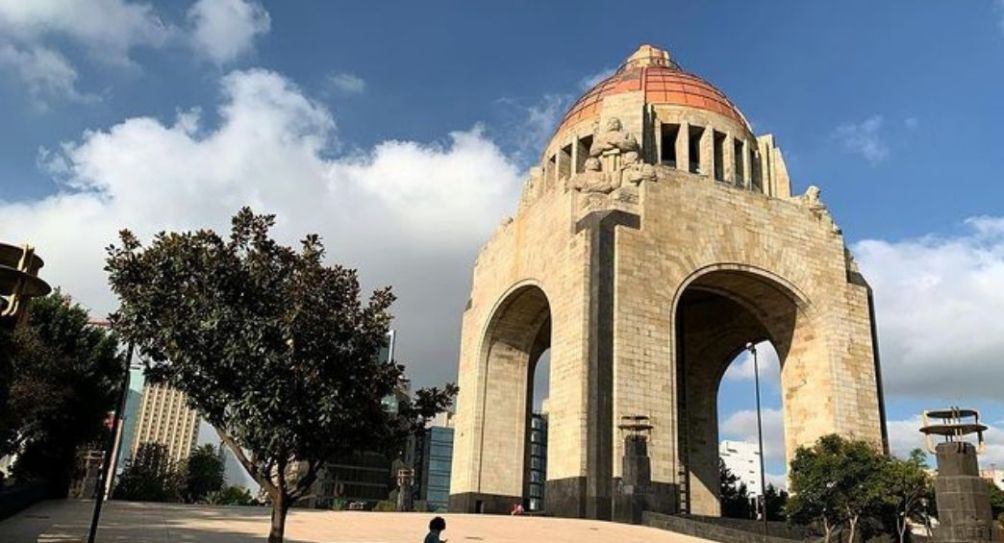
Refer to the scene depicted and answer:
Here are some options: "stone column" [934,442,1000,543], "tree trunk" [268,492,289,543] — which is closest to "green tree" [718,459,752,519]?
"stone column" [934,442,1000,543]

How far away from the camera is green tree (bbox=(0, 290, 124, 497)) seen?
72.2ft

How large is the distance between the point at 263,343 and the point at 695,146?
2321 cm

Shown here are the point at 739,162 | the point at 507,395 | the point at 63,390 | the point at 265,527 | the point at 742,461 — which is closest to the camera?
the point at 265,527

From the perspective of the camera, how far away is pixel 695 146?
29.1 m

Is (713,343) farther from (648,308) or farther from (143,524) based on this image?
(143,524)

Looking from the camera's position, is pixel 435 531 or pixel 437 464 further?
pixel 437 464

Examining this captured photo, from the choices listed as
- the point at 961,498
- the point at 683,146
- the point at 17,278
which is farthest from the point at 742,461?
the point at 17,278

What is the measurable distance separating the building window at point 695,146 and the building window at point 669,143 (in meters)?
0.55

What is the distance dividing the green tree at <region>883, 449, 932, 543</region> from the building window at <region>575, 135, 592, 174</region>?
1472cm

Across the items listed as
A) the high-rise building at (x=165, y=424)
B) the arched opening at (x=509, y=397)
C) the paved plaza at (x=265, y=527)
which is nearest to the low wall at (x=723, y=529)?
the paved plaza at (x=265, y=527)

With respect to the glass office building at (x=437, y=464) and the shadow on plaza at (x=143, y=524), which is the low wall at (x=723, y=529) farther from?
the glass office building at (x=437, y=464)

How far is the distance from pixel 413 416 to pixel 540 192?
20.8 metres

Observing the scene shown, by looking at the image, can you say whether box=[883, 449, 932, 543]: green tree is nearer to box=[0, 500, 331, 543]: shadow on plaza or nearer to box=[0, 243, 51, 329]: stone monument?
box=[0, 500, 331, 543]: shadow on plaza

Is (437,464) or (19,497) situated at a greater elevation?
(437,464)
